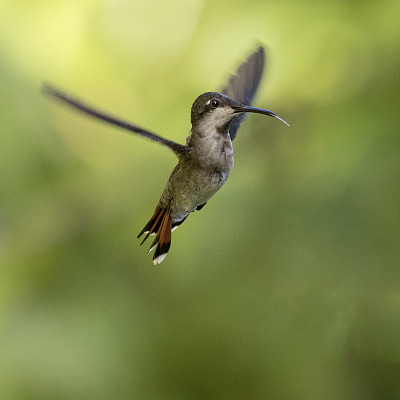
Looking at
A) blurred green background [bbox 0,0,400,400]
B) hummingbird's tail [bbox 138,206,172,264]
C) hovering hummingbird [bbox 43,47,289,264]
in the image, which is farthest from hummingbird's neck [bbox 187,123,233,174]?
blurred green background [bbox 0,0,400,400]

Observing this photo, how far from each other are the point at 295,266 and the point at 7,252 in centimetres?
133

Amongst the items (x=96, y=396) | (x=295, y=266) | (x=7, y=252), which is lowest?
(x=96, y=396)

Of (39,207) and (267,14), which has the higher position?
(267,14)

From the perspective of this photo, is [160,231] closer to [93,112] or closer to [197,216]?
[93,112]

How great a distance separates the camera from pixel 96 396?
9.72ft

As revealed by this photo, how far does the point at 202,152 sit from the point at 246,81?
0.20 meters

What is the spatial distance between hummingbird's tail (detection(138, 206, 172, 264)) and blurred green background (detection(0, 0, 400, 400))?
1.71 metres

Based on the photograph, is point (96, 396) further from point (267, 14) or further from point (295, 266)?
point (267, 14)

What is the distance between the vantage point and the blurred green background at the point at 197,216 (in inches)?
105

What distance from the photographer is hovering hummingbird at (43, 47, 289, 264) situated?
22.4 inches

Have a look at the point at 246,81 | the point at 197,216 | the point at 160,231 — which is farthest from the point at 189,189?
the point at 197,216

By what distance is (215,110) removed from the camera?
584mm

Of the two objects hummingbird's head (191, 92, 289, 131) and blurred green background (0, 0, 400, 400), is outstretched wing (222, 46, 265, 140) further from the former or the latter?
blurred green background (0, 0, 400, 400)

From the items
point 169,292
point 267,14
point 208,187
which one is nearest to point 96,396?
point 169,292
